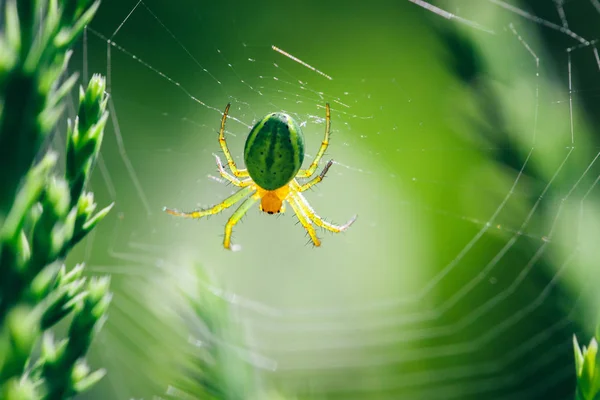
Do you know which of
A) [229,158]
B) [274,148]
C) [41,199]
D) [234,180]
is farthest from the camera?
[234,180]

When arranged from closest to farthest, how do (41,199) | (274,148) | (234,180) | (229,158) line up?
(41,199) → (274,148) → (229,158) → (234,180)

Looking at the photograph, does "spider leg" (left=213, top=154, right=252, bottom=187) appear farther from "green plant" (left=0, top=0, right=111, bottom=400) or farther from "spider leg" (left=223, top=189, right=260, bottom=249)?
"green plant" (left=0, top=0, right=111, bottom=400)

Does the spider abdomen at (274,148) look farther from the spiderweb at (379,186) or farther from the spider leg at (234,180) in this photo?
the spider leg at (234,180)

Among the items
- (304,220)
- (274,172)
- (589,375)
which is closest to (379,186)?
(274,172)

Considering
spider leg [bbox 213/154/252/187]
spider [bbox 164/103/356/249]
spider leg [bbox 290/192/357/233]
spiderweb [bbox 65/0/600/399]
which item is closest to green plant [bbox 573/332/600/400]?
spiderweb [bbox 65/0/600/399]

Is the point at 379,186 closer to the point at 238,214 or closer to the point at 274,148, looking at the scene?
the point at 274,148

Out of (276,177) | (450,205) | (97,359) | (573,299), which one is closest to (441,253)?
(450,205)

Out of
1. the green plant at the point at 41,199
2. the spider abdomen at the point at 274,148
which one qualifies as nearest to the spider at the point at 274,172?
the spider abdomen at the point at 274,148
